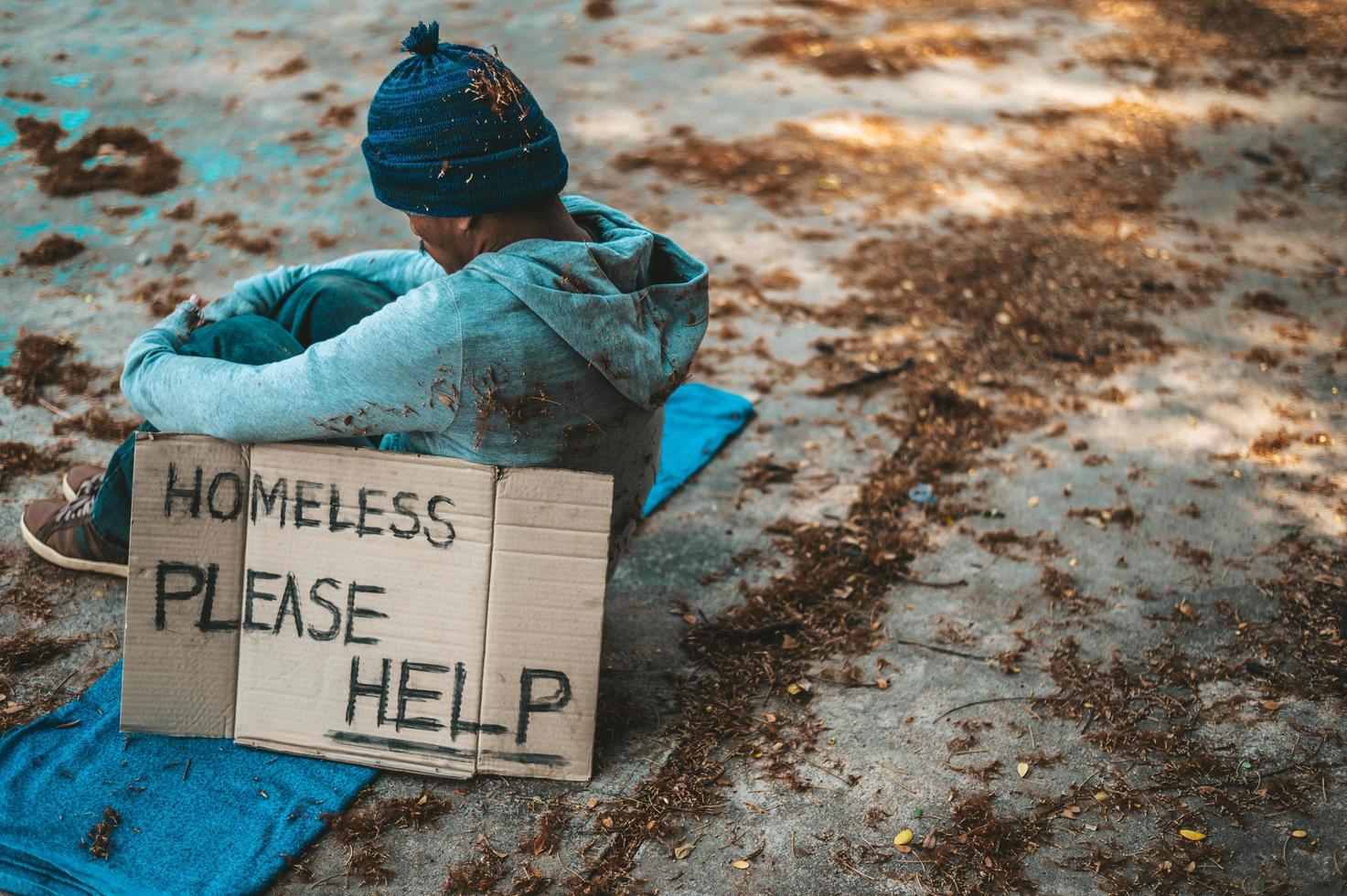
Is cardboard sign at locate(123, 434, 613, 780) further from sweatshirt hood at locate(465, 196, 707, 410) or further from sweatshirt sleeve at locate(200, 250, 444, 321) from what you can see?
sweatshirt sleeve at locate(200, 250, 444, 321)

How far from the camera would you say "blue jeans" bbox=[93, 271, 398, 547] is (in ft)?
7.16

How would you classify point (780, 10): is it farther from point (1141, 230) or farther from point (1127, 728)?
point (1127, 728)

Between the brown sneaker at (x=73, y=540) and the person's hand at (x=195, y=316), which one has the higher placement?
the person's hand at (x=195, y=316)

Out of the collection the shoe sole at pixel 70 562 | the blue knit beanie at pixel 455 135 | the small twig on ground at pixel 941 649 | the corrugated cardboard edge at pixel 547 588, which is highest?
the blue knit beanie at pixel 455 135

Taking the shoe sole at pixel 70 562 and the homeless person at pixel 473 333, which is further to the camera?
the shoe sole at pixel 70 562

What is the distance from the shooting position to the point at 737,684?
245 centimetres

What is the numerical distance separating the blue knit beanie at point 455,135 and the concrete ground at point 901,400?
3.82 feet

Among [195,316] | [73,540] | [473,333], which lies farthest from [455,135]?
[73,540]

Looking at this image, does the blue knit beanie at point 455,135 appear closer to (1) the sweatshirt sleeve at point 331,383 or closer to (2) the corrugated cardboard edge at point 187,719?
(1) the sweatshirt sleeve at point 331,383

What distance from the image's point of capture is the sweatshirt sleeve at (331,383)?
6.07ft

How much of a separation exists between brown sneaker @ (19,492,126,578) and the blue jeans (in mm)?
45

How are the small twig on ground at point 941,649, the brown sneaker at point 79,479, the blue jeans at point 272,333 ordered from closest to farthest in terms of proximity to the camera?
the blue jeans at point 272,333
the small twig on ground at point 941,649
the brown sneaker at point 79,479

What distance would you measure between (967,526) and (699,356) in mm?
A: 1285

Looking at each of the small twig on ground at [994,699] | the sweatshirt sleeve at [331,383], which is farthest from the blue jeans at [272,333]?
the small twig on ground at [994,699]
